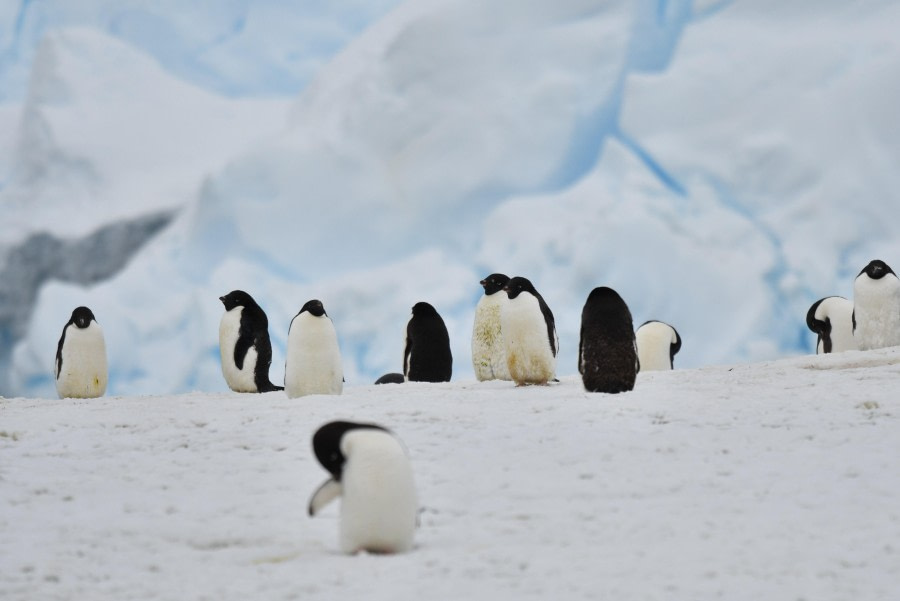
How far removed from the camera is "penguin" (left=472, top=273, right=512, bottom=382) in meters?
7.45

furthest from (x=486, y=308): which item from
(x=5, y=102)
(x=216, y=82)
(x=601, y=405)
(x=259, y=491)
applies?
(x=5, y=102)

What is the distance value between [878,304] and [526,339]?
3231 mm

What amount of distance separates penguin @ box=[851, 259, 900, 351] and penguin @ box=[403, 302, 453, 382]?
121 inches

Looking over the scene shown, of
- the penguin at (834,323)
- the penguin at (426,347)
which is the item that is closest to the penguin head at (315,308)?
the penguin at (426,347)

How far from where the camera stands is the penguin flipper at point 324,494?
10.8 ft

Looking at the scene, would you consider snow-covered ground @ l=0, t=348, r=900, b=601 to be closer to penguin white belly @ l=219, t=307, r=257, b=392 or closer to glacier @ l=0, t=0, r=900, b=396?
penguin white belly @ l=219, t=307, r=257, b=392

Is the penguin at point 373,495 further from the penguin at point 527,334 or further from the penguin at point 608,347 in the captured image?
the penguin at point 527,334

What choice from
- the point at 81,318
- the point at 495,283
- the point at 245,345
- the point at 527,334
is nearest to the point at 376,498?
the point at 527,334

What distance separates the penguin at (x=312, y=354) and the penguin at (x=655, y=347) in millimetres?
3326

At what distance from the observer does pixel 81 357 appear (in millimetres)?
7402

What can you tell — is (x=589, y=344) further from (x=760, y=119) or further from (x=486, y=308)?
(x=760, y=119)

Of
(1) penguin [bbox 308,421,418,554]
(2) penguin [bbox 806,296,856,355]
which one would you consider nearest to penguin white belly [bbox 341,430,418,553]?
(1) penguin [bbox 308,421,418,554]

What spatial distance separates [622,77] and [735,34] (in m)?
1.84

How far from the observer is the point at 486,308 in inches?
294
